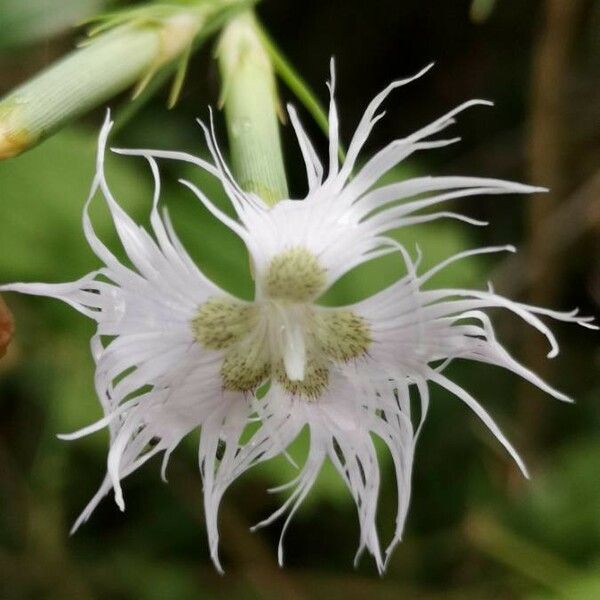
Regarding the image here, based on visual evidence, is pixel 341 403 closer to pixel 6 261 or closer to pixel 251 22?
pixel 251 22

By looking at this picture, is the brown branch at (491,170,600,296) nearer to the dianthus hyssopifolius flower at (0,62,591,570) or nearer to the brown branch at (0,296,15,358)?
the dianthus hyssopifolius flower at (0,62,591,570)

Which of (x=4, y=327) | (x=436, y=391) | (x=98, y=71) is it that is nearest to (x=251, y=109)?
(x=98, y=71)

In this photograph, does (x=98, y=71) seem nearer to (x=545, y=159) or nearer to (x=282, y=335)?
(x=282, y=335)

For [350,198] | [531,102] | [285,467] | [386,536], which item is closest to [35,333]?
[285,467]

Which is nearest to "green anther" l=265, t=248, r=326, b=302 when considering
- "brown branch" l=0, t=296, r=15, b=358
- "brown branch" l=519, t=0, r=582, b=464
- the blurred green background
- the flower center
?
the flower center

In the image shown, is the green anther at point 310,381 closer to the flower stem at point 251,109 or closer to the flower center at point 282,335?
the flower center at point 282,335
